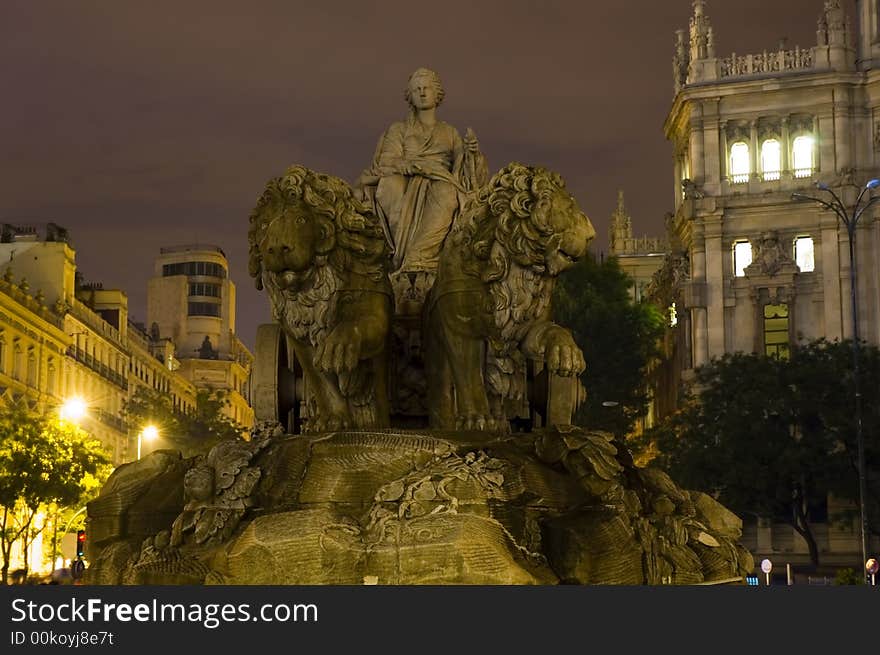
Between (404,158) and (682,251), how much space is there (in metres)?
76.1

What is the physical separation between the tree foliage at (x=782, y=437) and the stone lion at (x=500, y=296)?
5156 centimetres

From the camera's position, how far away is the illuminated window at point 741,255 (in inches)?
3376

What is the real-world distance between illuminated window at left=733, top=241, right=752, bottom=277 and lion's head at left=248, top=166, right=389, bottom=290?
2901 inches

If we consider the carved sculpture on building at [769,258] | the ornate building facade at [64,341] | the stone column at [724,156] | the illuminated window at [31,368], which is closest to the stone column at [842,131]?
the carved sculpture on building at [769,258]

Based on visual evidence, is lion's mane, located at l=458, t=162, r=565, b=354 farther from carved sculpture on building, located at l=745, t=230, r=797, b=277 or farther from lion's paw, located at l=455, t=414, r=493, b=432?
carved sculpture on building, located at l=745, t=230, r=797, b=277

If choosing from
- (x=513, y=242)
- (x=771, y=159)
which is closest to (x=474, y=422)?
(x=513, y=242)

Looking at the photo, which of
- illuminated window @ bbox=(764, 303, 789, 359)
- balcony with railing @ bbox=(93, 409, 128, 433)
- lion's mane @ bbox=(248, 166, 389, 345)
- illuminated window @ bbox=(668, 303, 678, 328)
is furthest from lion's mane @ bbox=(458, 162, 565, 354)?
illuminated window @ bbox=(668, 303, 678, 328)

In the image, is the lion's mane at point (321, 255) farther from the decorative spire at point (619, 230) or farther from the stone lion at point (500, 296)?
the decorative spire at point (619, 230)

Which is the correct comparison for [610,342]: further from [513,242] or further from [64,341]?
[513,242]

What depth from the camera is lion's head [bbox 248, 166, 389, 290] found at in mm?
13133

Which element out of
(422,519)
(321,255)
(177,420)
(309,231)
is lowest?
(422,519)

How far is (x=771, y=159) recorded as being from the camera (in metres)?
86.4

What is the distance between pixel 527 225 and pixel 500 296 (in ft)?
1.95

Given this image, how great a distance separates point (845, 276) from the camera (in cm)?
8269
